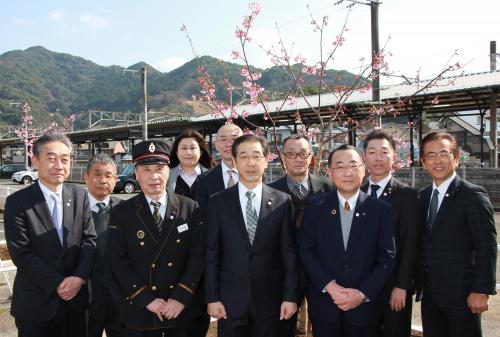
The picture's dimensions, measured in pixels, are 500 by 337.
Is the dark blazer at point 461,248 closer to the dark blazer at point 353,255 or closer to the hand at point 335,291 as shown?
the dark blazer at point 353,255

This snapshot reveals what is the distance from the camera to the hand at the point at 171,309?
3.06m

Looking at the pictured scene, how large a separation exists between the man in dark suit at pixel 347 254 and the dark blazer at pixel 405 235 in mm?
210

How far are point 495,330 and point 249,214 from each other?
2.89 metres

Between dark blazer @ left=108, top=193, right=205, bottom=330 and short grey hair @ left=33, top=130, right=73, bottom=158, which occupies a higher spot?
short grey hair @ left=33, top=130, right=73, bottom=158

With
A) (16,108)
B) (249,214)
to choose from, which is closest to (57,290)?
(249,214)

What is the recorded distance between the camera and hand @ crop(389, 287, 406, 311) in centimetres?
326

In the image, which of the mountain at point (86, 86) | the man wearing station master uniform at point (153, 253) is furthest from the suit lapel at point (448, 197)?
the mountain at point (86, 86)

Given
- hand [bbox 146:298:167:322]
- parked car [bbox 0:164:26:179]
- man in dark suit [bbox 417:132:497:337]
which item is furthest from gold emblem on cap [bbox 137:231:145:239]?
parked car [bbox 0:164:26:179]

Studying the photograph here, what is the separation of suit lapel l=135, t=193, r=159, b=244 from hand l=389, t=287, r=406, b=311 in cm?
174

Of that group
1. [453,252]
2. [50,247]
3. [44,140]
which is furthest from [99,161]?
[453,252]

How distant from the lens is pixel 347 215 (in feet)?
10.6

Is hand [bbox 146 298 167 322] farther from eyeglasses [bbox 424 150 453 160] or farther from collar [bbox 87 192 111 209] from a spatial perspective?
eyeglasses [bbox 424 150 453 160]

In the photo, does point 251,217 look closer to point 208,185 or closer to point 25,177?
point 208,185

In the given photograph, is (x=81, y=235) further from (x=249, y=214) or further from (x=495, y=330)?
(x=495, y=330)
